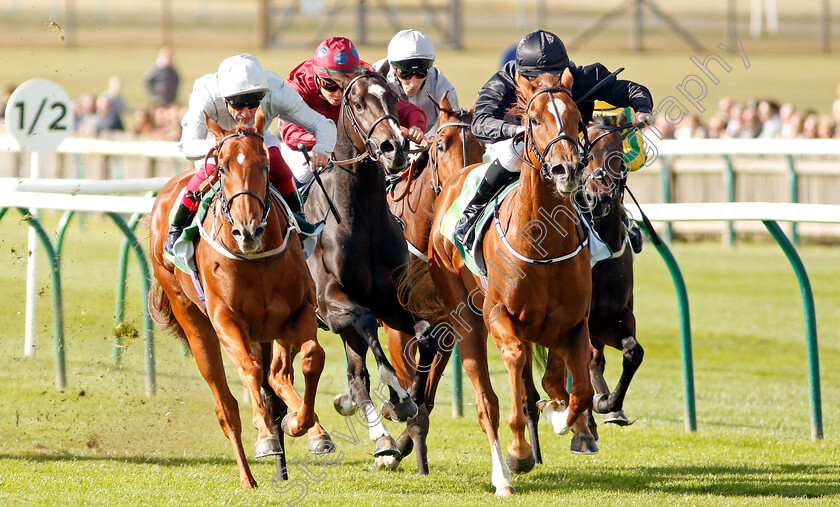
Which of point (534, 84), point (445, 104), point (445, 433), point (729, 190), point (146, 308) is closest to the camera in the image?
point (534, 84)

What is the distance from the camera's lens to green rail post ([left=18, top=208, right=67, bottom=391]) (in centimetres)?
668

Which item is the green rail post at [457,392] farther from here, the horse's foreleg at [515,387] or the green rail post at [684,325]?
the horse's foreleg at [515,387]

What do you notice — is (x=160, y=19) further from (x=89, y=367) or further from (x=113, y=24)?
(x=89, y=367)

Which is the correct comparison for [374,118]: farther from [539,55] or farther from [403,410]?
[403,410]

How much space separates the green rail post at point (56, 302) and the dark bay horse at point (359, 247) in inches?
69.5

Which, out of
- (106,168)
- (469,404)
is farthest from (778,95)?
(469,404)

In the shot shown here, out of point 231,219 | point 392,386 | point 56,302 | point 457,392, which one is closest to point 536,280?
point 392,386

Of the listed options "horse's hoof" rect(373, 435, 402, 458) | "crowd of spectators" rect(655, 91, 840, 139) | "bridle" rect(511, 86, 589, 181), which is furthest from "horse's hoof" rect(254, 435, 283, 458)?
"crowd of spectators" rect(655, 91, 840, 139)

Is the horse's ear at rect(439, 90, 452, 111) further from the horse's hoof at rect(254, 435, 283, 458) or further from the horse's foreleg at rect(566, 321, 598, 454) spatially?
the horse's hoof at rect(254, 435, 283, 458)

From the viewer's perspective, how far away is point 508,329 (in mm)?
5066

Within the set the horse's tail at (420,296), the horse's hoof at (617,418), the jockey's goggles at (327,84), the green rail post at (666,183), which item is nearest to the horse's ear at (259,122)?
the jockey's goggles at (327,84)

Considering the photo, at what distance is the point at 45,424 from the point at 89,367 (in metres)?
1.43

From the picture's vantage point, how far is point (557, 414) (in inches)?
210

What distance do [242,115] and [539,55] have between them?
1.43 m
